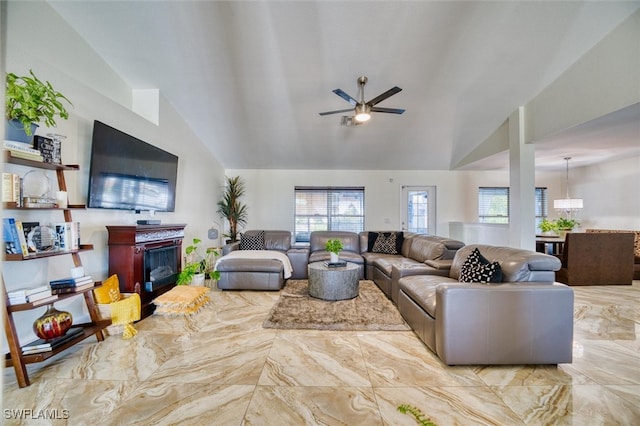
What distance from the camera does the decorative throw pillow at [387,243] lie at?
17.0ft

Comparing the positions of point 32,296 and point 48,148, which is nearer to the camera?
point 32,296

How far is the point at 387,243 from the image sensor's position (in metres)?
5.25

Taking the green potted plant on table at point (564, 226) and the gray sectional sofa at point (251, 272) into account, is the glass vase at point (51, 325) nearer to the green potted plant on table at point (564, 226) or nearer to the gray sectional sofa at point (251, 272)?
the gray sectional sofa at point (251, 272)

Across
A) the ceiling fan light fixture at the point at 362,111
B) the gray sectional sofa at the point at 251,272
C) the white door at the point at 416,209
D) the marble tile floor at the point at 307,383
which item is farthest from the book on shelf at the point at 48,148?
the white door at the point at 416,209

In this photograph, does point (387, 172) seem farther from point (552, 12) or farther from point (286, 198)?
point (552, 12)

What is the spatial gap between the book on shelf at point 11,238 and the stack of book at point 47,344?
2.44ft

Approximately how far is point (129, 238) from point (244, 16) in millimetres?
2775

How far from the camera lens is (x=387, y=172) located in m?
7.02

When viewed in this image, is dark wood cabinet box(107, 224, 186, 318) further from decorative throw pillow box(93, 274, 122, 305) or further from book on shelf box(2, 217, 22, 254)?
book on shelf box(2, 217, 22, 254)

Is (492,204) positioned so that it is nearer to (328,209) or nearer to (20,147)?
(328,209)

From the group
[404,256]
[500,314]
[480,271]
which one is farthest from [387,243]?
[500,314]

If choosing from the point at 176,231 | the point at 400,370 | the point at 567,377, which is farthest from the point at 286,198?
the point at 567,377

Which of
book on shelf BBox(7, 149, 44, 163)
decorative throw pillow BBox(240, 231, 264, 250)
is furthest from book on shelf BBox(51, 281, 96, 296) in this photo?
decorative throw pillow BBox(240, 231, 264, 250)

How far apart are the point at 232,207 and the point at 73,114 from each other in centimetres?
379
